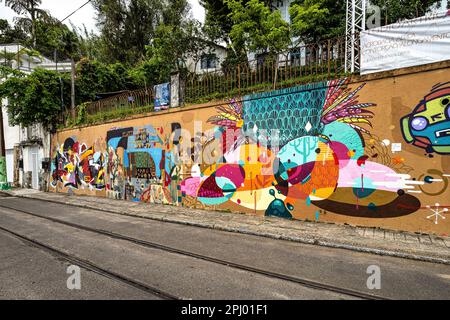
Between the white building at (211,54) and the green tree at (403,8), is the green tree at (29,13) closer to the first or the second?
the white building at (211,54)

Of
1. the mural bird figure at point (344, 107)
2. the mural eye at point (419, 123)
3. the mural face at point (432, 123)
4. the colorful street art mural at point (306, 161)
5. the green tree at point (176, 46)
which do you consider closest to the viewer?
the mural face at point (432, 123)

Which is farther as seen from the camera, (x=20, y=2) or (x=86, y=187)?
(x=20, y=2)

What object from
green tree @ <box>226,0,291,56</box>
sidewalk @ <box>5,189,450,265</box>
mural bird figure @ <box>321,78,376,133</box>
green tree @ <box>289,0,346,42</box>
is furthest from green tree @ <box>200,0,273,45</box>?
mural bird figure @ <box>321,78,376,133</box>

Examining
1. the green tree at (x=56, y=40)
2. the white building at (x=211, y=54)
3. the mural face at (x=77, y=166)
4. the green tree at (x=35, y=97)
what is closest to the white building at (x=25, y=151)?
the green tree at (x=35, y=97)

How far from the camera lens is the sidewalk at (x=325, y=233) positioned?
5.36m

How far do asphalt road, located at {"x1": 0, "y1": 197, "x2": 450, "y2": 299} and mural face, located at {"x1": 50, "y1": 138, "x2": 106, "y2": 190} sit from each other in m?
7.89

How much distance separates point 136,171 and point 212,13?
64.3 feet

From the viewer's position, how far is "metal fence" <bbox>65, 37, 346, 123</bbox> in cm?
790

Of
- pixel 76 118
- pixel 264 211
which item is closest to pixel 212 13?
pixel 76 118

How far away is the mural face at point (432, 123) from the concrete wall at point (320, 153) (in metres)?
0.02

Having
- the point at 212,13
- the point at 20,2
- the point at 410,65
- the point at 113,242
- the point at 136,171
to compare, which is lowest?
the point at 113,242

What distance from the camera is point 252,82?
9.40 metres

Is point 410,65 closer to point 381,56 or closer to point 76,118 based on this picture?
point 381,56
